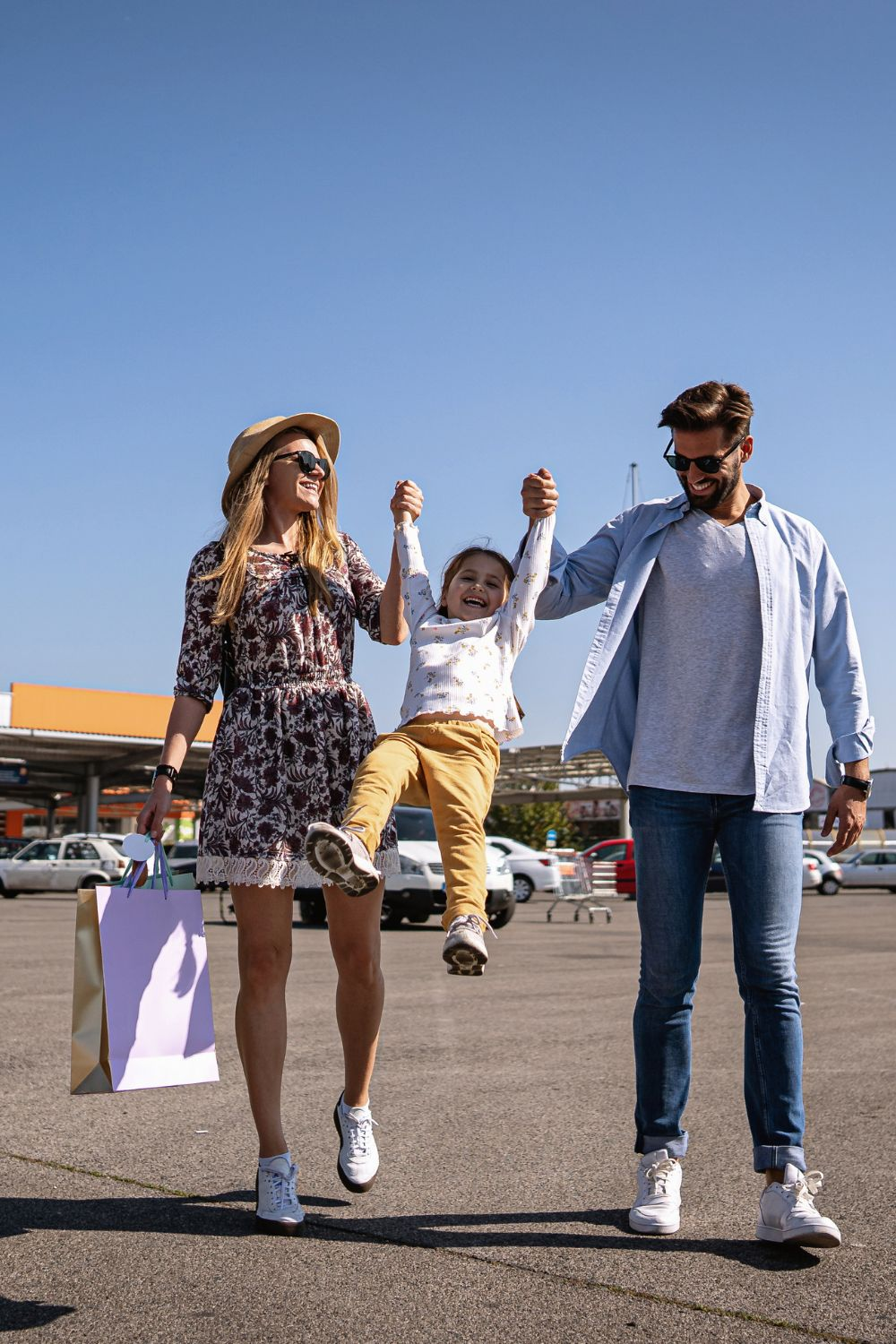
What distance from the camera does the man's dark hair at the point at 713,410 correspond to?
3.54 m

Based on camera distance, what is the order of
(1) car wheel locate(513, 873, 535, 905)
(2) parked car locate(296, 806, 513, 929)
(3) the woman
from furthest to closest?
(1) car wheel locate(513, 873, 535, 905) → (2) parked car locate(296, 806, 513, 929) → (3) the woman

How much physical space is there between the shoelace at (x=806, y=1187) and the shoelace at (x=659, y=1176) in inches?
12.6

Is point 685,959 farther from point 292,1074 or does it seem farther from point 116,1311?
point 292,1074

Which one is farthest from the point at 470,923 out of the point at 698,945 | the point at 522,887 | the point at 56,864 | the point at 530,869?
the point at 56,864

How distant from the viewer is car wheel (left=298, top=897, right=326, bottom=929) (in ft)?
58.0

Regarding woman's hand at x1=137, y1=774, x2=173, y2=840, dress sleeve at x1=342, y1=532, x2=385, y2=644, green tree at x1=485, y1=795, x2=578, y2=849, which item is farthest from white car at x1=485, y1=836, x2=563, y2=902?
green tree at x1=485, y1=795, x2=578, y2=849

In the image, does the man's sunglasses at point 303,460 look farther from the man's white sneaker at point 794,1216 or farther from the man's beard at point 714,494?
the man's white sneaker at point 794,1216

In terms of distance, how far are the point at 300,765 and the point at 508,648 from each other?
69 centimetres

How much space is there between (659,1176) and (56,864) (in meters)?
30.7

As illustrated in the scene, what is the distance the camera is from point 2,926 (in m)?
18.8

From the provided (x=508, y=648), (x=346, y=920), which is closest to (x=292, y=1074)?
(x=346, y=920)

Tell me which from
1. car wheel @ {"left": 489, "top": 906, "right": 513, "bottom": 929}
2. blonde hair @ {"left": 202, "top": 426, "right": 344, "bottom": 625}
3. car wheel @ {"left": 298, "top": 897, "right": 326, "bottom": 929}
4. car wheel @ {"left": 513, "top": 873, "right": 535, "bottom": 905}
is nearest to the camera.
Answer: blonde hair @ {"left": 202, "top": 426, "right": 344, "bottom": 625}

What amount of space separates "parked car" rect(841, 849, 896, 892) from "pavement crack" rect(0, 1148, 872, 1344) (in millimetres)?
41873

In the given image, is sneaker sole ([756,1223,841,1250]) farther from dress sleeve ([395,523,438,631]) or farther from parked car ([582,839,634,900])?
parked car ([582,839,634,900])
